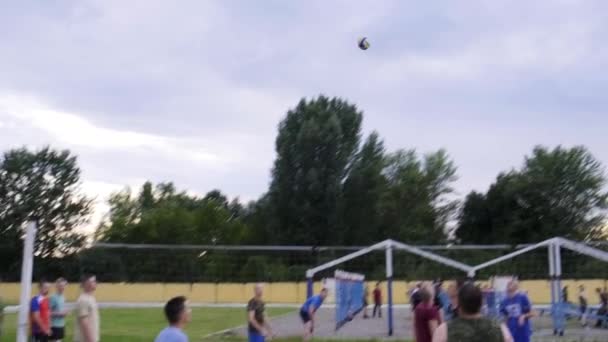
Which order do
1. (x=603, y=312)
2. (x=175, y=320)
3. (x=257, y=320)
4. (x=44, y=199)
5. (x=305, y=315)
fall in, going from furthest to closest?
(x=44, y=199) < (x=603, y=312) < (x=305, y=315) < (x=257, y=320) < (x=175, y=320)

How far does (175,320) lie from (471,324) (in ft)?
7.10

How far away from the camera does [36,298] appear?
47.0 feet

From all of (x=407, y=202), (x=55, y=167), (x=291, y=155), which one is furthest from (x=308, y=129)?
(x=55, y=167)

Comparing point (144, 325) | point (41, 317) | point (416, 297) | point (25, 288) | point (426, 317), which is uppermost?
point (25, 288)

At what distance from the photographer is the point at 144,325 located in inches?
1075

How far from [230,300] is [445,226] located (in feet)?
99.1

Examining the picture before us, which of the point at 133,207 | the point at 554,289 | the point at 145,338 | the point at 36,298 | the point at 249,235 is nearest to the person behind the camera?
the point at 36,298

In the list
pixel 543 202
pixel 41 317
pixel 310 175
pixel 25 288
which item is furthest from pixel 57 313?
pixel 543 202

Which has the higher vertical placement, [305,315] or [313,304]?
[313,304]

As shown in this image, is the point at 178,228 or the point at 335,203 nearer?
the point at 335,203

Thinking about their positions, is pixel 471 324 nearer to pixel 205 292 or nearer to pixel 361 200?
pixel 205 292

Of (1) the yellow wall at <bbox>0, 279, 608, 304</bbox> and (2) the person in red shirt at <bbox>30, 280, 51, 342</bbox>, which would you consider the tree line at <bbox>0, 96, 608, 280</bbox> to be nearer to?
(1) the yellow wall at <bbox>0, 279, 608, 304</bbox>

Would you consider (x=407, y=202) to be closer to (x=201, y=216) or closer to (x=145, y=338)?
(x=201, y=216)

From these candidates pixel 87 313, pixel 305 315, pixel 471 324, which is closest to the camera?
pixel 471 324
